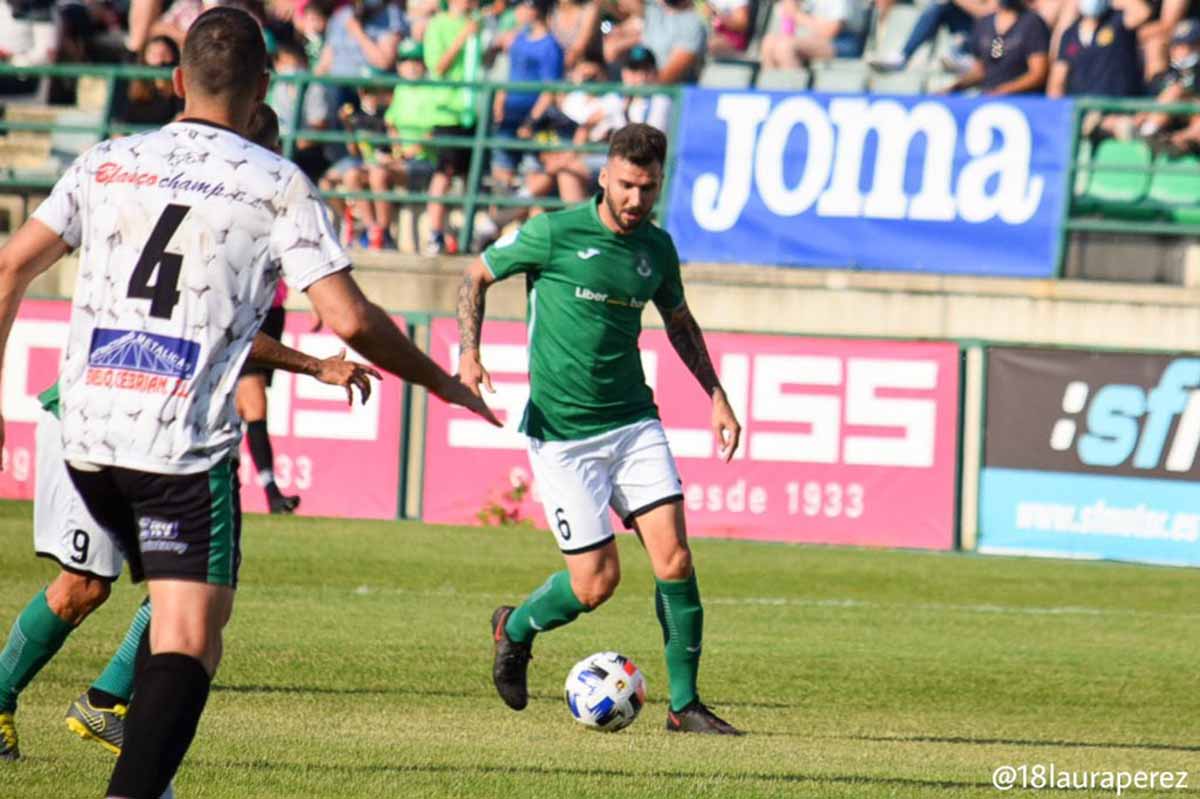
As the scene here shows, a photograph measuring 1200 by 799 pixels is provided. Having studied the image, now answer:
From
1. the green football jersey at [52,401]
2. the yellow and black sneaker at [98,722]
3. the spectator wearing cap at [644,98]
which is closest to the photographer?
the green football jersey at [52,401]

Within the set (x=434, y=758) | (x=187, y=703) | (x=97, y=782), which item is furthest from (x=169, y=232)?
(x=434, y=758)

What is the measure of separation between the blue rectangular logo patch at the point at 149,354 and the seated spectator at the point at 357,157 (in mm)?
15202

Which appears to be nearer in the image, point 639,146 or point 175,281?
point 175,281

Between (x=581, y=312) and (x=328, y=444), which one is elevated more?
(x=581, y=312)

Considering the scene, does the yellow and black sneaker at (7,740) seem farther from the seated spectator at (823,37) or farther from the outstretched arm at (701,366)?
the seated spectator at (823,37)

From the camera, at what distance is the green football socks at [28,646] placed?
7590 millimetres

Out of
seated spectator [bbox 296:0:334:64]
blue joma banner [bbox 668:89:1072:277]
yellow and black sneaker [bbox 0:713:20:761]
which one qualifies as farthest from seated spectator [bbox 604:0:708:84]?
yellow and black sneaker [bbox 0:713:20:761]

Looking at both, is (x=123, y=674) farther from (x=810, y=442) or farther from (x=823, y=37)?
(x=823, y=37)

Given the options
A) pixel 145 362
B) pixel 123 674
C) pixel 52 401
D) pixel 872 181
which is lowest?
pixel 123 674

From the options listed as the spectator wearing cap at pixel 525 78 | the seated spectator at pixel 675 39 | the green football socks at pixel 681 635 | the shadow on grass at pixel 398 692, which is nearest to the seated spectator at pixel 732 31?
the seated spectator at pixel 675 39

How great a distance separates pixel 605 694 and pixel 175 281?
12.1 ft

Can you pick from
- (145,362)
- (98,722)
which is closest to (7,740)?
(98,722)

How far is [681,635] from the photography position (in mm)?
9156

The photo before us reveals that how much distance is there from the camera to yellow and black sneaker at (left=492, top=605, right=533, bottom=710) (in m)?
9.33
